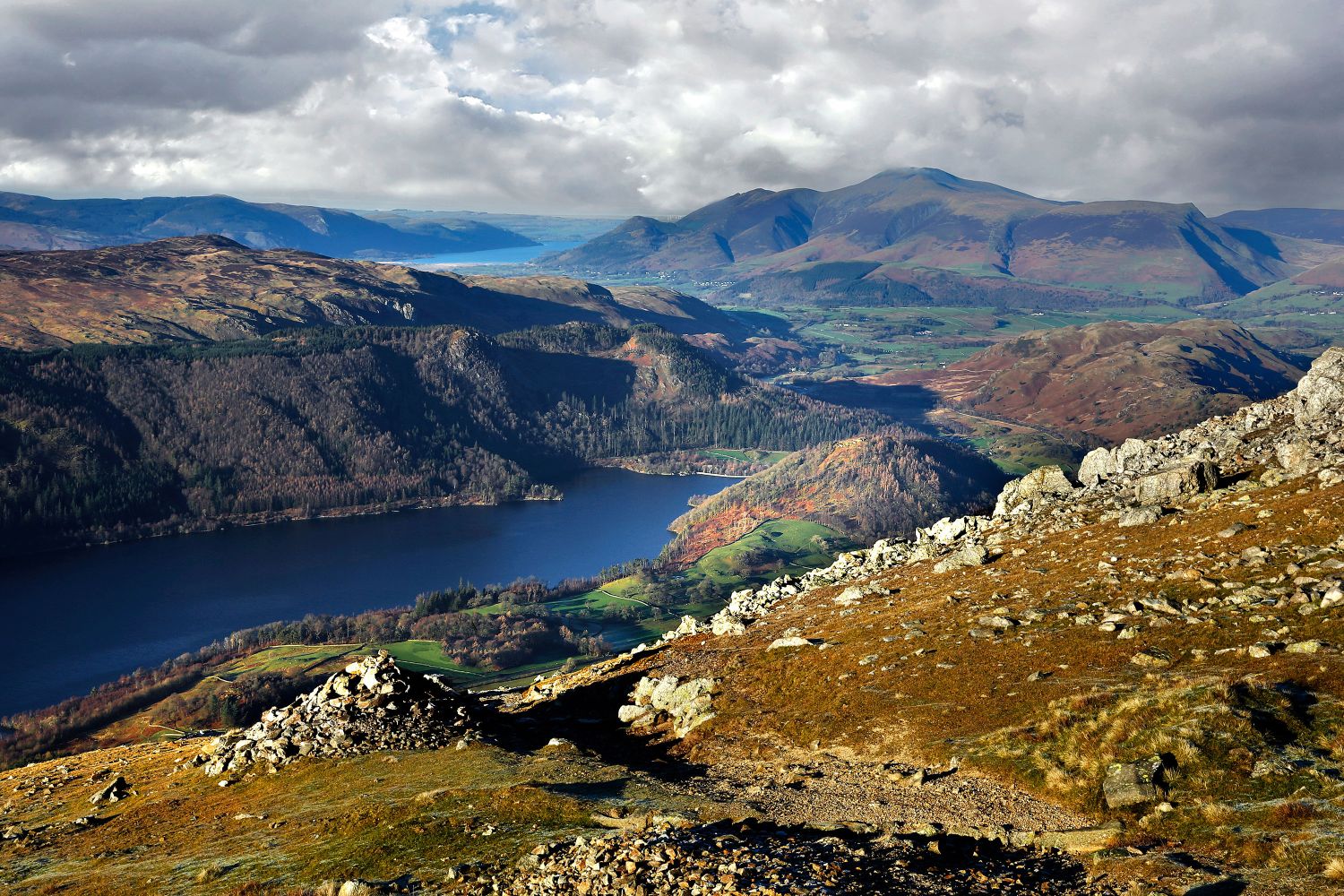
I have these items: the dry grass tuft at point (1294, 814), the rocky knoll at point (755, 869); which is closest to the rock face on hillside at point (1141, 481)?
the rocky knoll at point (755, 869)

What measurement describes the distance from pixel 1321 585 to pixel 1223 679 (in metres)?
9.26

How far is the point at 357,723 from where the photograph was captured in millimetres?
39062

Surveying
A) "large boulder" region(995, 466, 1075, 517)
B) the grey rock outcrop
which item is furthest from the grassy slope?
"large boulder" region(995, 466, 1075, 517)

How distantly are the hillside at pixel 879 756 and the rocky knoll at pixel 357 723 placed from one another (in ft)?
Result: 0.47

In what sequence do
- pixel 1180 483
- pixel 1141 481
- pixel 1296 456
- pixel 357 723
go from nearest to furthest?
pixel 357 723 < pixel 1296 456 < pixel 1180 483 < pixel 1141 481

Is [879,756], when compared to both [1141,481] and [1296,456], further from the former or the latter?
[1296,456]

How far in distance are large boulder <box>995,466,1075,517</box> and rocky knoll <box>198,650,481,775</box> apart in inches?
1564

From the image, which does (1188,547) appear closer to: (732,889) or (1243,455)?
(1243,455)

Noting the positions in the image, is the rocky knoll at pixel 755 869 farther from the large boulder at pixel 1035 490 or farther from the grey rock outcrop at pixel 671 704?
the large boulder at pixel 1035 490

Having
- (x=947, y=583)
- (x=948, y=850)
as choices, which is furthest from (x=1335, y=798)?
(x=947, y=583)

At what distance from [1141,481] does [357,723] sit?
47205mm

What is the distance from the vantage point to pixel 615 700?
46.6m

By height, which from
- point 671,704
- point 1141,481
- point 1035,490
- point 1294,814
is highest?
point 1141,481

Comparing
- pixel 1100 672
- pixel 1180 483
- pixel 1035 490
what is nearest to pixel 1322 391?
pixel 1180 483
